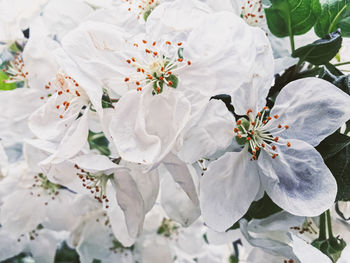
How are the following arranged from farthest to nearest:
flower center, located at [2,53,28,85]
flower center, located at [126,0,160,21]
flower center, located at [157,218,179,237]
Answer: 1. flower center, located at [157,218,179,237]
2. flower center, located at [2,53,28,85]
3. flower center, located at [126,0,160,21]

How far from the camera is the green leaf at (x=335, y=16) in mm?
754

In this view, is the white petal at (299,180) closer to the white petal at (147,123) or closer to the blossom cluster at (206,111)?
the blossom cluster at (206,111)

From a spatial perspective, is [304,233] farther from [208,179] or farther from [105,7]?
[105,7]

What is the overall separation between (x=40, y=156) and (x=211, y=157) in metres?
0.34

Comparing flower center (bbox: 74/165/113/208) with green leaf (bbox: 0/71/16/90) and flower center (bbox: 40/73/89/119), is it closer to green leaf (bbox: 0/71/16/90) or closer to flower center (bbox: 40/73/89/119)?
flower center (bbox: 40/73/89/119)

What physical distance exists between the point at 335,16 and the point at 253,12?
0.47 ft

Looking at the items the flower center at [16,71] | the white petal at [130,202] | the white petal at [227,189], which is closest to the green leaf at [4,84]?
the flower center at [16,71]

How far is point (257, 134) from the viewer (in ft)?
2.28

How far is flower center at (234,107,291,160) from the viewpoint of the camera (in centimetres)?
68

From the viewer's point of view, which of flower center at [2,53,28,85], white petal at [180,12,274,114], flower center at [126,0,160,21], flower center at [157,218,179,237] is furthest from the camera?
flower center at [157,218,179,237]

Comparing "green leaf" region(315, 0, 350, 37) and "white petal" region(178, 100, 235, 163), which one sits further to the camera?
"green leaf" region(315, 0, 350, 37)

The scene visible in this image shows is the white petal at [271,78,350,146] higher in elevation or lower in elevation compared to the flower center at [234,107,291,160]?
higher

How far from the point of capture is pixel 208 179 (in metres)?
0.67

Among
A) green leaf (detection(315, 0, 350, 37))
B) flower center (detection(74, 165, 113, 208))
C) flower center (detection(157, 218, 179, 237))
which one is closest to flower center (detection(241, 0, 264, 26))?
green leaf (detection(315, 0, 350, 37))
